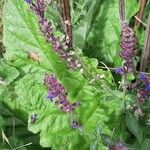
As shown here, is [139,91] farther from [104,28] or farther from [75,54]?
[104,28]

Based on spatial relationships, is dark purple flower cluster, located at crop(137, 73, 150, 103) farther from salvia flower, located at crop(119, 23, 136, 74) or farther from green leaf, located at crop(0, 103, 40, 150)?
green leaf, located at crop(0, 103, 40, 150)

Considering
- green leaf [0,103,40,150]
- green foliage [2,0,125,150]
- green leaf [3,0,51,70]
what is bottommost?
green leaf [0,103,40,150]

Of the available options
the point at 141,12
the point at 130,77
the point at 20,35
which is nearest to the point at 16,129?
the point at 20,35

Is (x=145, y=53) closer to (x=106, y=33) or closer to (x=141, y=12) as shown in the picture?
(x=141, y=12)

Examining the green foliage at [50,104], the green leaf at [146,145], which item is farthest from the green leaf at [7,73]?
the green leaf at [146,145]

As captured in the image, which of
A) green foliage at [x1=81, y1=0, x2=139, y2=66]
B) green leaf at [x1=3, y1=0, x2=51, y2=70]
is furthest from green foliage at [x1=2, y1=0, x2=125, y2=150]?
green foliage at [x1=81, y1=0, x2=139, y2=66]

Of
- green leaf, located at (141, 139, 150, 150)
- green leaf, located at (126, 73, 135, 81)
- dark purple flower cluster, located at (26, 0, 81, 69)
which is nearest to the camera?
green leaf, located at (141, 139, 150, 150)

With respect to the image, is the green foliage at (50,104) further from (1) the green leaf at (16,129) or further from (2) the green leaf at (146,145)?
(2) the green leaf at (146,145)
